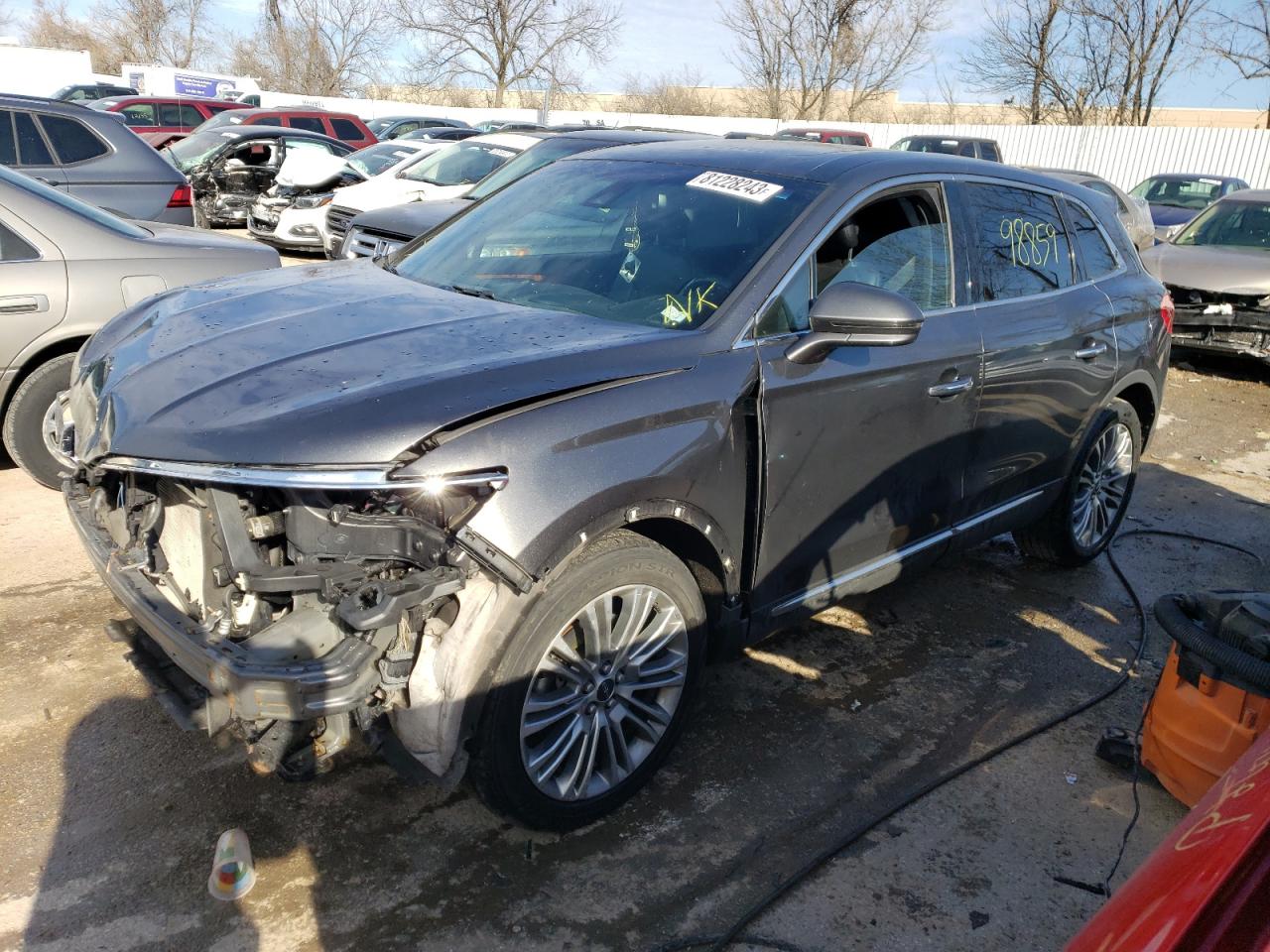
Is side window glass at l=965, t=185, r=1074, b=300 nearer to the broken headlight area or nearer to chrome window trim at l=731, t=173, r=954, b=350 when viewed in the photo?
chrome window trim at l=731, t=173, r=954, b=350

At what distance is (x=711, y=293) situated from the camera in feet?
10.6

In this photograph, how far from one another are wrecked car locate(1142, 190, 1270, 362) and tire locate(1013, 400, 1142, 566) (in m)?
5.79

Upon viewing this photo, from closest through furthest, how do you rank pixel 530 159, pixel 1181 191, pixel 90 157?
pixel 90 157
pixel 530 159
pixel 1181 191

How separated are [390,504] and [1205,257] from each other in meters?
10.7

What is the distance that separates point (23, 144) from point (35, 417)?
4.13 m

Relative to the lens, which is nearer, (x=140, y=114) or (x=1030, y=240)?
(x=1030, y=240)

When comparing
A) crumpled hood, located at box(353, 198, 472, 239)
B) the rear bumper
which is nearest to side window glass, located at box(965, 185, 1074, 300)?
the rear bumper

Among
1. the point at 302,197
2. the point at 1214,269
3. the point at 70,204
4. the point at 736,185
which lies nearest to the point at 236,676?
the point at 736,185

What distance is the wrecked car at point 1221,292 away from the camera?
1006cm

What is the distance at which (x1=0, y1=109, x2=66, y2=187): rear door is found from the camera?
797cm

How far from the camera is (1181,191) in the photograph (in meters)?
18.4

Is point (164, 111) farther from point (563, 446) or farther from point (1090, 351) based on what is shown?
point (563, 446)

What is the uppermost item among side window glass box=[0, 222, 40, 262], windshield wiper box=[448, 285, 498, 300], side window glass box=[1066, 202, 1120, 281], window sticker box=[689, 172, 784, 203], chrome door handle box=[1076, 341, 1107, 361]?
window sticker box=[689, 172, 784, 203]

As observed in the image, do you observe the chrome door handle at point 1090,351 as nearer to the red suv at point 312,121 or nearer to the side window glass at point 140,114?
the red suv at point 312,121
